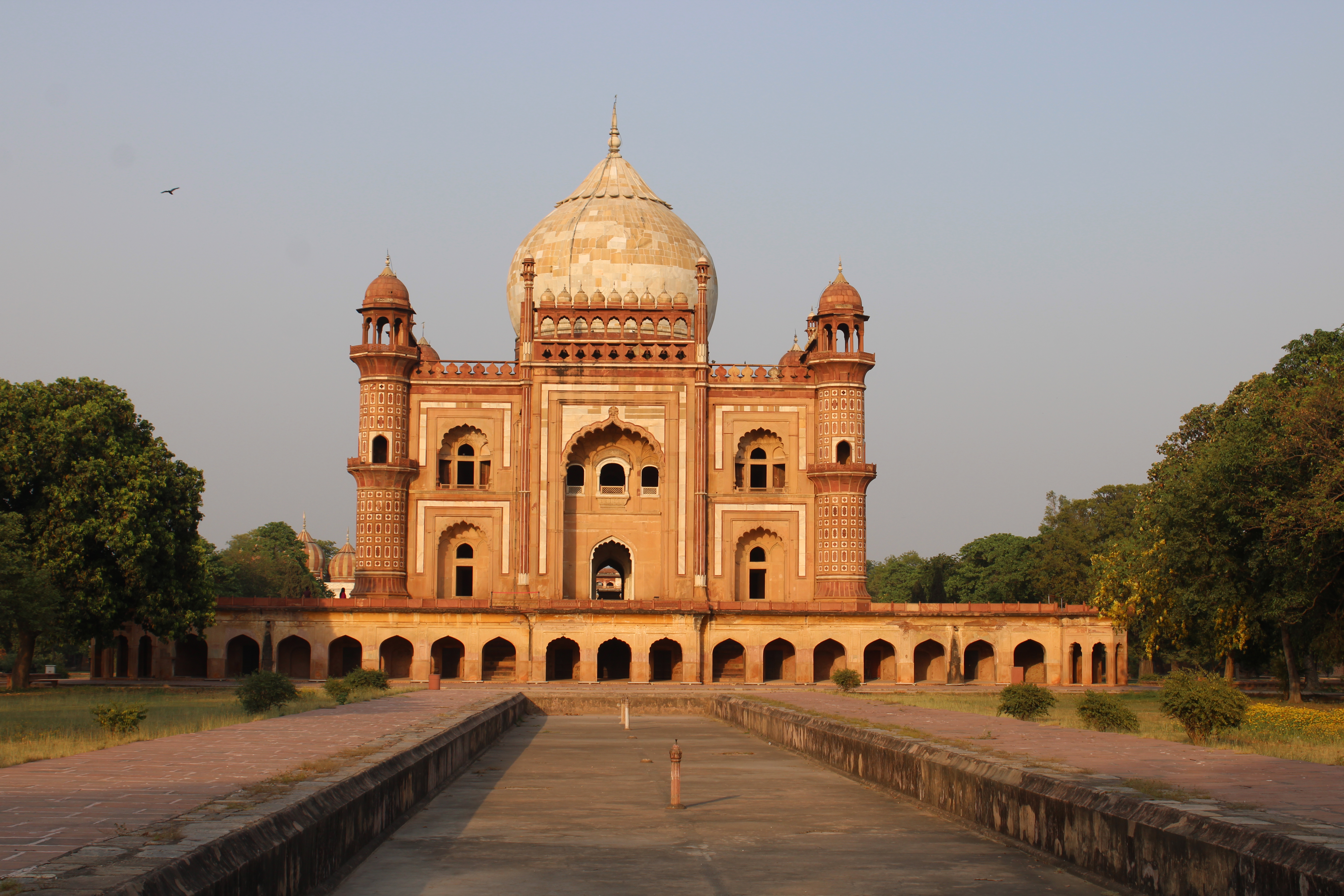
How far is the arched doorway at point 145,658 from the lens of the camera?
4369 centimetres

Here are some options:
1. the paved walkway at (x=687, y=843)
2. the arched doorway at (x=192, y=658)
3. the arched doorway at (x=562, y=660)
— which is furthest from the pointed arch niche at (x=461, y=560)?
the paved walkway at (x=687, y=843)

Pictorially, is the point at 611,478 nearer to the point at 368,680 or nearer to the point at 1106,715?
the point at 368,680

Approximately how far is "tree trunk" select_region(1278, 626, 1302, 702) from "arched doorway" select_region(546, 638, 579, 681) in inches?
830

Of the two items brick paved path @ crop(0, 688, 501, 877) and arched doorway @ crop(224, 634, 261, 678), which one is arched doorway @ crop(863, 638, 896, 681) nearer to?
arched doorway @ crop(224, 634, 261, 678)

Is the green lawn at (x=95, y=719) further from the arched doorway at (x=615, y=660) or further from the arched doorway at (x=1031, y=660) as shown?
the arched doorway at (x=1031, y=660)

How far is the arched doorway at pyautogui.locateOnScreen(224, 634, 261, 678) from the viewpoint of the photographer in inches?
1740

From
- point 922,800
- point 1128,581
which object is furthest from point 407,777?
point 1128,581

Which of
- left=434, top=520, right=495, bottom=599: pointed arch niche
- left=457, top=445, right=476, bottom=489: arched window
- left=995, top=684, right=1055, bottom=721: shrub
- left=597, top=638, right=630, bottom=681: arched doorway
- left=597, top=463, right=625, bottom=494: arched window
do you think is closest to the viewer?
left=995, top=684, right=1055, bottom=721: shrub

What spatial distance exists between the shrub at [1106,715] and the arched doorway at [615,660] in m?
27.4

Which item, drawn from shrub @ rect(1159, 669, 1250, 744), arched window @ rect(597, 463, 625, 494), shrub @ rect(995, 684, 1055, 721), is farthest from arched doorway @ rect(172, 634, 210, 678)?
shrub @ rect(1159, 669, 1250, 744)

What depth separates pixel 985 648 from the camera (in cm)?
4694

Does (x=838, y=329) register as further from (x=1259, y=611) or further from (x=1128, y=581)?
(x=1259, y=611)

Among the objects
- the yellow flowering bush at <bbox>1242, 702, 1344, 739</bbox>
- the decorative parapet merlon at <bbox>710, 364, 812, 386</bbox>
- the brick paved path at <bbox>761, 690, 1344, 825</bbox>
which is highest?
the decorative parapet merlon at <bbox>710, 364, 812, 386</bbox>

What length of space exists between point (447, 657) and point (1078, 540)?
30.2 m
